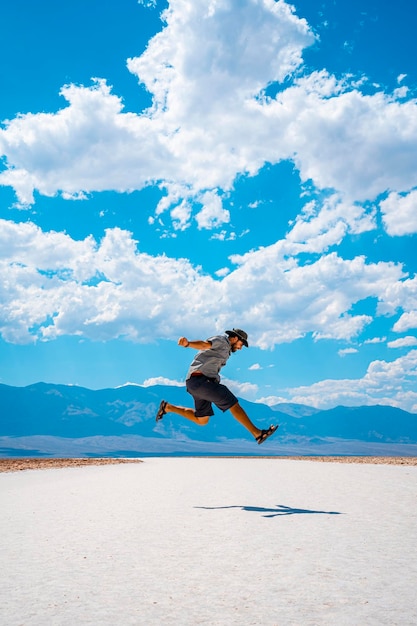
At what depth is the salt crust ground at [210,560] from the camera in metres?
2.49

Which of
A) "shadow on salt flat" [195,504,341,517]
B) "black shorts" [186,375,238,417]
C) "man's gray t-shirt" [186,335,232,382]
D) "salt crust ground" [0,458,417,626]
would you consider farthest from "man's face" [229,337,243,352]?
"shadow on salt flat" [195,504,341,517]

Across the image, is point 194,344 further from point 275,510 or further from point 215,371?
point 275,510

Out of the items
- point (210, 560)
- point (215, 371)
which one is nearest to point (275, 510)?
point (215, 371)

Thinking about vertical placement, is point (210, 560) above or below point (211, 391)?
below

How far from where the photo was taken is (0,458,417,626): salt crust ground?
98.2 inches

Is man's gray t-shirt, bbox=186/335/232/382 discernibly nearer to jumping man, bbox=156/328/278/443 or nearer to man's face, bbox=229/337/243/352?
jumping man, bbox=156/328/278/443

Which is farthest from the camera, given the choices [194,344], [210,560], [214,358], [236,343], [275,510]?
[236,343]

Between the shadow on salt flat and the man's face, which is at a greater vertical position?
the man's face

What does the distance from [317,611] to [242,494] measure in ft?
16.1

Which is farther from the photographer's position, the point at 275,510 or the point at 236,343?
the point at 236,343

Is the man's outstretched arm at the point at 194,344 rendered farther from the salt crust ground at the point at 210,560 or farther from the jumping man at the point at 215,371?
the salt crust ground at the point at 210,560

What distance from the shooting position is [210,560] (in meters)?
3.50

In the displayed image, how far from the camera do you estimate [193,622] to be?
2.35 m

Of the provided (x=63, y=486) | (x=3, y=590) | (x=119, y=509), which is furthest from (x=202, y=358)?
(x=3, y=590)
